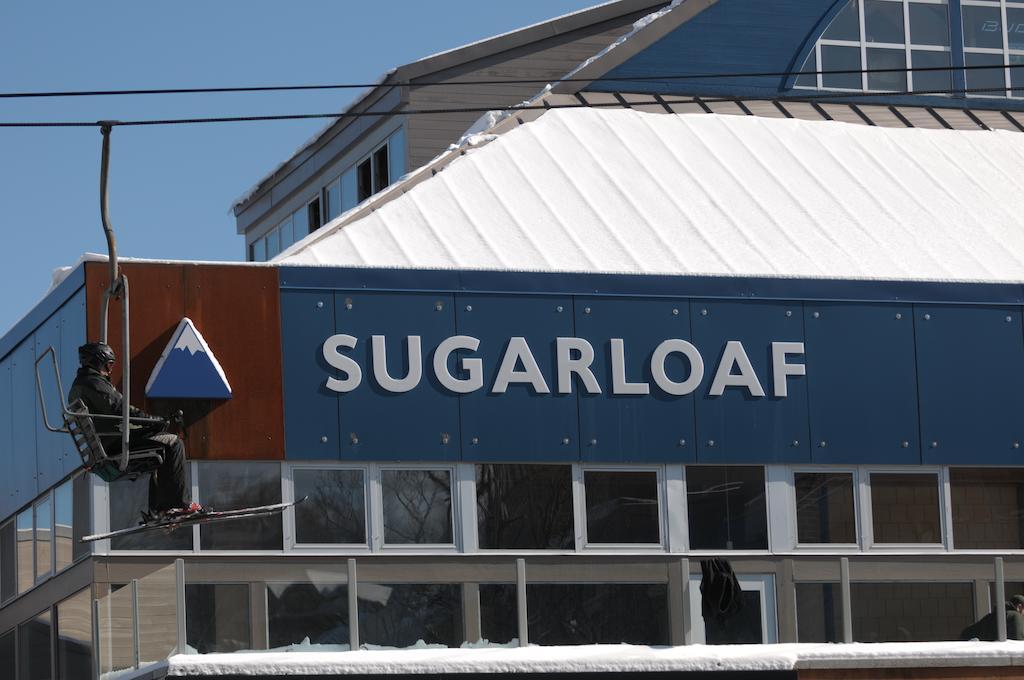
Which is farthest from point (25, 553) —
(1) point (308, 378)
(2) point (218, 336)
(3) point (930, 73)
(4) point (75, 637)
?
(3) point (930, 73)

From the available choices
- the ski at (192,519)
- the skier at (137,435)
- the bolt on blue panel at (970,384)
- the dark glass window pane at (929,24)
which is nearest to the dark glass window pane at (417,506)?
the ski at (192,519)

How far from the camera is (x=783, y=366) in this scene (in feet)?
81.9

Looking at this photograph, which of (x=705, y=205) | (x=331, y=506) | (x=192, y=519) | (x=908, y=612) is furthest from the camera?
(x=705, y=205)

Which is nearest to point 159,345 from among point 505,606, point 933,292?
point 505,606

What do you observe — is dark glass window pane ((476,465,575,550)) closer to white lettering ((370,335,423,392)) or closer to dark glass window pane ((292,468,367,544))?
white lettering ((370,335,423,392))

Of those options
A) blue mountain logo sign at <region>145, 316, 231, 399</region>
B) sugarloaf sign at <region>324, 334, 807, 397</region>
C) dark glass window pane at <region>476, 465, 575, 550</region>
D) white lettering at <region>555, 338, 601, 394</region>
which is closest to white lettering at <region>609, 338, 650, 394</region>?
sugarloaf sign at <region>324, 334, 807, 397</region>

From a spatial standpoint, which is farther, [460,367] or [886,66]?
[886,66]

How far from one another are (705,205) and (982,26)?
8367 mm

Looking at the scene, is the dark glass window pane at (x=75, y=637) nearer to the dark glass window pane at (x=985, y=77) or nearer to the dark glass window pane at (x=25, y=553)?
the dark glass window pane at (x=25, y=553)

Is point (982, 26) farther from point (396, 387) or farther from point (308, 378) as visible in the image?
point (308, 378)

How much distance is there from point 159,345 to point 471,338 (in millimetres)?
3806

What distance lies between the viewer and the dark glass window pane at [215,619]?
20125 millimetres

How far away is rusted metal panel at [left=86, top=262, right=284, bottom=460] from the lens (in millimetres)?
22688

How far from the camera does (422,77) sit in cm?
3206
